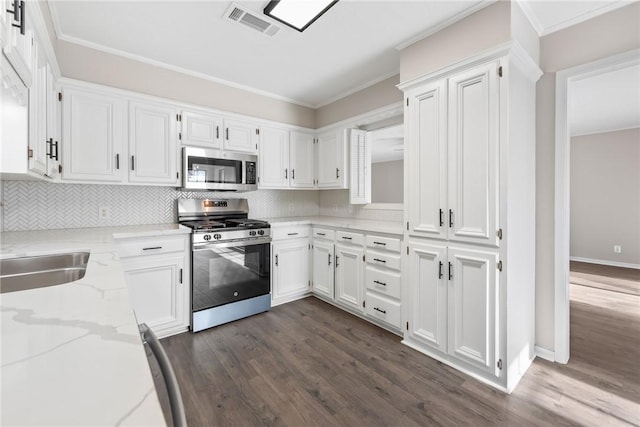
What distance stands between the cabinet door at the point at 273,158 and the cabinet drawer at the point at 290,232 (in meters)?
0.61

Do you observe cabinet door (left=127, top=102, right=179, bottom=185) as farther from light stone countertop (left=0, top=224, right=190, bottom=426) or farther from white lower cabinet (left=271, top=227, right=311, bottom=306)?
light stone countertop (left=0, top=224, right=190, bottom=426)

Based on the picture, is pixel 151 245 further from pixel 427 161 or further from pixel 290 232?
pixel 427 161

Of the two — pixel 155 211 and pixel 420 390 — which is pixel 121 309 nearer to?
pixel 420 390

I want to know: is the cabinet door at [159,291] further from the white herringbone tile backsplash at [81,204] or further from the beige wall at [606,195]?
the beige wall at [606,195]

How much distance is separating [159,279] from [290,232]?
4.76 feet

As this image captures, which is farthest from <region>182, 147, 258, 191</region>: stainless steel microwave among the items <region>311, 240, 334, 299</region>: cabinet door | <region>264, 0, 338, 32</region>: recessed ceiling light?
<region>264, 0, 338, 32</region>: recessed ceiling light

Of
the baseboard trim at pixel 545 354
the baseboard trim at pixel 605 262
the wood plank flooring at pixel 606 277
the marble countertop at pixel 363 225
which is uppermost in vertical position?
the marble countertop at pixel 363 225

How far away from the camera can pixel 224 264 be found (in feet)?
9.47

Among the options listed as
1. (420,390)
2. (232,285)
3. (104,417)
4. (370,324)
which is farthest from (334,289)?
(104,417)

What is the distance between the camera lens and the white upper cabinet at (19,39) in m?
1.19

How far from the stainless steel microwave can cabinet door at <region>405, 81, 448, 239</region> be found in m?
1.84

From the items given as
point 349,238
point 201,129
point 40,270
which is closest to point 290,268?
point 349,238

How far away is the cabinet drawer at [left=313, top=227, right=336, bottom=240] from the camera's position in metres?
3.32

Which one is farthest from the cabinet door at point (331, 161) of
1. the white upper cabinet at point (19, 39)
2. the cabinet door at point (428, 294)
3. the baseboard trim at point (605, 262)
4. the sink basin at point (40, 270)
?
the baseboard trim at point (605, 262)
